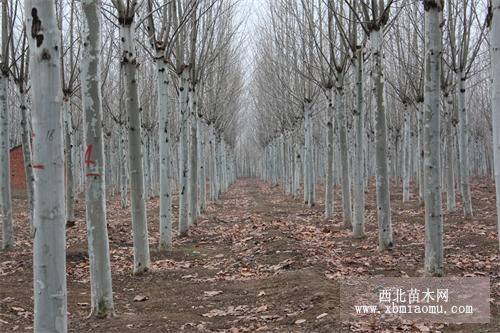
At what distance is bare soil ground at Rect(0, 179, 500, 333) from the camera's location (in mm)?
4910

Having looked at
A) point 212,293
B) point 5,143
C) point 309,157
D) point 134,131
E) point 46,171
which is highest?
point 5,143

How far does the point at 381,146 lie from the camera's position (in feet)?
26.9

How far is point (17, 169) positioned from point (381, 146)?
21871 millimetres

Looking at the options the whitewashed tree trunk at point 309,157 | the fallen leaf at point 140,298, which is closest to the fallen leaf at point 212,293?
the fallen leaf at point 140,298

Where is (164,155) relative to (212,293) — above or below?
above

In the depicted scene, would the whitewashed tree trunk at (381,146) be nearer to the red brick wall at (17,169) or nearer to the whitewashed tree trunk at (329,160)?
the whitewashed tree trunk at (329,160)

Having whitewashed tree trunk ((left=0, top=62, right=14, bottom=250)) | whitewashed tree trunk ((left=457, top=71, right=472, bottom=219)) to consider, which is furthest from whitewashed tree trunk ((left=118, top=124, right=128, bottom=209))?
whitewashed tree trunk ((left=457, top=71, right=472, bottom=219))

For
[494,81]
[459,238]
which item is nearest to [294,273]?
[494,81]

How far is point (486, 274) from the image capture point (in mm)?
6316

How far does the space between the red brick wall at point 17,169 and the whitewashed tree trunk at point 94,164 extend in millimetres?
21830

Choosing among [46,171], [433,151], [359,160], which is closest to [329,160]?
[359,160]

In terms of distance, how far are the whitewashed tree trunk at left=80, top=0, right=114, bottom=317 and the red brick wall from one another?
71.6ft

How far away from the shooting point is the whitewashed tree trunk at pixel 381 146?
26.6 feet

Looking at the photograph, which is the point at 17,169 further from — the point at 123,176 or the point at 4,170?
the point at 4,170
